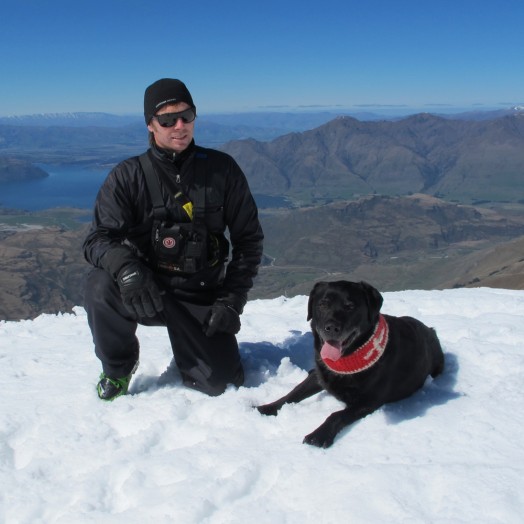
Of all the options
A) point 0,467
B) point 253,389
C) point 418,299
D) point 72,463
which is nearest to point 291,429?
point 253,389

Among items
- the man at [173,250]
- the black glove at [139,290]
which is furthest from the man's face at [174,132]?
the black glove at [139,290]

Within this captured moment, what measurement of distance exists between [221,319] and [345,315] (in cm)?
142

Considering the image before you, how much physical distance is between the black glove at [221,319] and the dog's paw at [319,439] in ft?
4.93

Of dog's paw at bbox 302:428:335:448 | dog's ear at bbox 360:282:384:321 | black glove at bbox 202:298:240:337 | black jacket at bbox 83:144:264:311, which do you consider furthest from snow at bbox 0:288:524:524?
black jacket at bbox 83:144:264:311

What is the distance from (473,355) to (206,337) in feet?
9.30

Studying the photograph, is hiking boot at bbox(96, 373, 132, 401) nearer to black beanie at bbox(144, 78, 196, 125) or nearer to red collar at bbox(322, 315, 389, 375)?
red collar at bbox(322, 315, 389, 375)

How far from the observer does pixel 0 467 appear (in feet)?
12.0

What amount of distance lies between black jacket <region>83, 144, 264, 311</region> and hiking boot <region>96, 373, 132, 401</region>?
1.05 meters

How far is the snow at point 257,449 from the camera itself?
3.01 metres

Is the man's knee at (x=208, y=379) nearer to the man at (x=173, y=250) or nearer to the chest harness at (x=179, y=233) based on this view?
the man at (x=173, y=250)

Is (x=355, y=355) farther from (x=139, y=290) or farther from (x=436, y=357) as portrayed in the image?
(x=139, y=290)

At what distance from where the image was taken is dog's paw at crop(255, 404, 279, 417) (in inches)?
170

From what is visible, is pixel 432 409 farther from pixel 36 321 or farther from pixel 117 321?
pixel 36 321

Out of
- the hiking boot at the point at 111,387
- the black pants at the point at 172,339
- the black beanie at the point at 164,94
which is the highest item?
the black beanie at the point at 164,94
